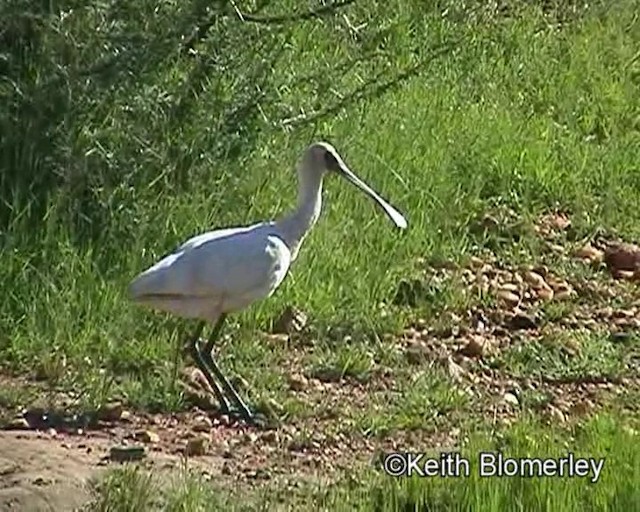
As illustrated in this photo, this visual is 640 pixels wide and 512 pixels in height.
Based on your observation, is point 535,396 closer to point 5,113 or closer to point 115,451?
point 115,451

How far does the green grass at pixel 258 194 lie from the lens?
7793 mm

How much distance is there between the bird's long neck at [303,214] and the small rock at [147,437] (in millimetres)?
1013

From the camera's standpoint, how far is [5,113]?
8672 mm

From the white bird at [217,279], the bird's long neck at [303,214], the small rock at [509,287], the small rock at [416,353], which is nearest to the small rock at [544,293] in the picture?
the small rock at [509,287]

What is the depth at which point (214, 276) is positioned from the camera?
7.29m

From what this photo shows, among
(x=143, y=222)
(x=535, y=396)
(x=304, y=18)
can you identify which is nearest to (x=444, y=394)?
(x=535, y=396)

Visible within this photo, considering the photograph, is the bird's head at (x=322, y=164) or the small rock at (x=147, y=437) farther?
the bird's head at (x=322, y=164)

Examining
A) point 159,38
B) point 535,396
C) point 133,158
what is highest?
point 159,38

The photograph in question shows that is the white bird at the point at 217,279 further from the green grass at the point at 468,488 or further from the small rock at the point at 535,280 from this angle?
the small rock at the point at 535,280

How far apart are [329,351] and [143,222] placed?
1140 mm

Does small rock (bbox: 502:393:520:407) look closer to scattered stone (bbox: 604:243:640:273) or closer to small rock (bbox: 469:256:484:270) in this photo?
small rock (bbox: 469:256:484:270)

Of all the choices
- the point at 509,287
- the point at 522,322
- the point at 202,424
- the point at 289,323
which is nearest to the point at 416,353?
the point at 289,323

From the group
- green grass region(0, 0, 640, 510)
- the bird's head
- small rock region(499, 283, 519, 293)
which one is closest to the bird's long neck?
the bird's head

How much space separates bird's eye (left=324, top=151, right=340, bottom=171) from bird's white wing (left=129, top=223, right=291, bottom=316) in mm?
666
